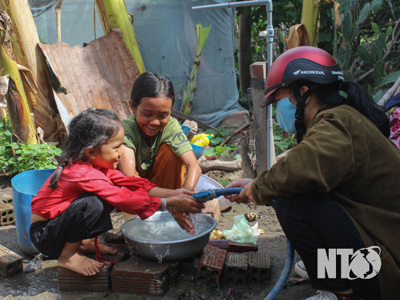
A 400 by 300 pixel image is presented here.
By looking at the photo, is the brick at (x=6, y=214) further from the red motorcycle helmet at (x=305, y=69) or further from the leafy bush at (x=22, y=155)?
the red motorcycle helmet at (x=305, y=69)

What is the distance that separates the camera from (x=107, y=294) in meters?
2.43

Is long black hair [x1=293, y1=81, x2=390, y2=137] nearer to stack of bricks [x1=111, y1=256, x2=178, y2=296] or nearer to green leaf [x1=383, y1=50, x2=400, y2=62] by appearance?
stack of bricks [x1=111, y1=256, x2=178, y2=296]

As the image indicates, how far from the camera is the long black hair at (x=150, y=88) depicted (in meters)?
2.92

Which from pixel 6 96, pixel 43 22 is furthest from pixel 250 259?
pixel 43 22

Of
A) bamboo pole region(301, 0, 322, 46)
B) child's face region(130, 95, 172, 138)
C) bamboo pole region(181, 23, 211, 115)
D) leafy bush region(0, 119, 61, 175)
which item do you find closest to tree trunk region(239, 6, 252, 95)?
bamboo pole region(181, 23, 211, 115)

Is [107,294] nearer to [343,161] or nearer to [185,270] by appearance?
[185,270]

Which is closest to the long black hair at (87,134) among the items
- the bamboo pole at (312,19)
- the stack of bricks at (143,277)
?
the stack of bricks at (143,277)

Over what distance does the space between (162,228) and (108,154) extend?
2.39 feet

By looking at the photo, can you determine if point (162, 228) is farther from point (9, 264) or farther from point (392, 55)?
point (392, 55)

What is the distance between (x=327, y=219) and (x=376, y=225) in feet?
0.71

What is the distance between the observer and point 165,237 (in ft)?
9.09

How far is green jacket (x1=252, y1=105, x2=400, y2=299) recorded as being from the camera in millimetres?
1731

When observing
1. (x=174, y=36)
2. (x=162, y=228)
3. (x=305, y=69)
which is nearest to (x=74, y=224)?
(x=162, y=228)

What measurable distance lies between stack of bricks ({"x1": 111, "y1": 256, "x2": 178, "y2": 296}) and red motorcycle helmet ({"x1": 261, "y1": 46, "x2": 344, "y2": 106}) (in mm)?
1268
